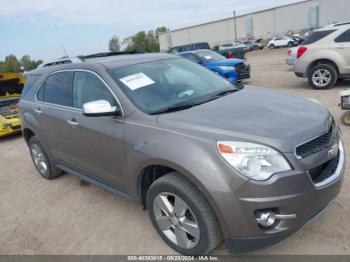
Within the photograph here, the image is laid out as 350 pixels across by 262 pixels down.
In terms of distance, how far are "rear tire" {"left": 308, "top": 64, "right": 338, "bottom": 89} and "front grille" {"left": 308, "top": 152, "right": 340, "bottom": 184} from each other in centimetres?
701

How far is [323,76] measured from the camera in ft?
29.6

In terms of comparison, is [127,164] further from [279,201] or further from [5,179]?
[5,179]

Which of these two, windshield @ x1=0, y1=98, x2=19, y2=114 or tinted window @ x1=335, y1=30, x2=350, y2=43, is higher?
tinted window @ x1=335, y1=30, x2=350, y2=43

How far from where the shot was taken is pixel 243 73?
38.9 feet

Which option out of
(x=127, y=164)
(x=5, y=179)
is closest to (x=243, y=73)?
(x=5, y=179)

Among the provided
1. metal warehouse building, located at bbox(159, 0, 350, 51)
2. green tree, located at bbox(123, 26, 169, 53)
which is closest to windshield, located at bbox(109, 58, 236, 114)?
metal warehouse building, located at bbox(159, 0, 350, 51)

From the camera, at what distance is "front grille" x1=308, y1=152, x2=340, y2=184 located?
244 centimetres

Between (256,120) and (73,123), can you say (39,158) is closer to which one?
(73,123)

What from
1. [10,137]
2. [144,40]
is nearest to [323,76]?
[10,137]

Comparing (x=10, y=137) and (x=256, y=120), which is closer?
(x=256, y=120)

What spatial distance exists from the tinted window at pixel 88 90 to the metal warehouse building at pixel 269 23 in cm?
6824

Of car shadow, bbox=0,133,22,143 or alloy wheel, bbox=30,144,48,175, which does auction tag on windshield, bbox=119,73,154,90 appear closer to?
alloy wheel, bbox=30,144,48,175

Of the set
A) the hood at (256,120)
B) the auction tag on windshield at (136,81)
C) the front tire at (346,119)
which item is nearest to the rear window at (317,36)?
the front tire at (346,119)

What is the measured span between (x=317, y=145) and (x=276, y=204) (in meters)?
0.60
